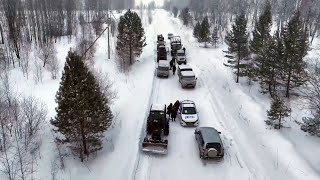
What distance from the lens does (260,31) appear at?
41688 millimetres

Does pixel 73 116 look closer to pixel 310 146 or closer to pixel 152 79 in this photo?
pixel 310 146

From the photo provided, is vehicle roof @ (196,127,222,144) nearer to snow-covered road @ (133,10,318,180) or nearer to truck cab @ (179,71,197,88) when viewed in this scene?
snow-covered road @ (133,10,318,180)

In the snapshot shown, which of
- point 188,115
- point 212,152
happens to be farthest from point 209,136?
point 188,115

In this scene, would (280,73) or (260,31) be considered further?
(260,31)

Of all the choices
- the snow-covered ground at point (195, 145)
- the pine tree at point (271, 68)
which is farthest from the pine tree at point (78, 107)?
the pine tree at point (271, 68)

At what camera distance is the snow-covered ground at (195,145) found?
16484 millimetres

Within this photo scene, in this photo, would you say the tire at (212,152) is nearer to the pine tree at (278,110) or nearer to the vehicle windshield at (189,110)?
the pine tree at (278,110)

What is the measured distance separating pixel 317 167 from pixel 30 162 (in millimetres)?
15225

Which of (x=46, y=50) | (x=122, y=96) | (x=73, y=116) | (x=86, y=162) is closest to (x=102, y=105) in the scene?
(x=73, y=116)

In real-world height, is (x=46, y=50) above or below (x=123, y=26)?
below

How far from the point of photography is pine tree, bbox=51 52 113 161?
15.2 m

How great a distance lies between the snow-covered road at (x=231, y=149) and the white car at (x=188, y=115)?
509mm

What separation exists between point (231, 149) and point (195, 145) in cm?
232

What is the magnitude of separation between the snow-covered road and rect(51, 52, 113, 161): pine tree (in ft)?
11.5
